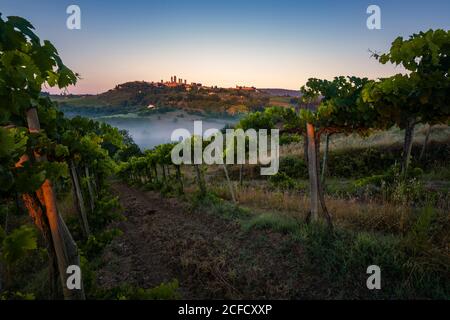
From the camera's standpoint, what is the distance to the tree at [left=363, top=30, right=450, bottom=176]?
480 centimetres

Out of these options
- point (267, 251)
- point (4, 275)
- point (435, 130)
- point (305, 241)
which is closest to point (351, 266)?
point (305, 241)

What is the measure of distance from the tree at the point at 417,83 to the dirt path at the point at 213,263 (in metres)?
3.51

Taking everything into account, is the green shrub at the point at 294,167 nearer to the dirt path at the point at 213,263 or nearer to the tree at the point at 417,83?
the dirt path at the point at 213,263

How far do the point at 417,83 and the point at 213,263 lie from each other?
5.18m

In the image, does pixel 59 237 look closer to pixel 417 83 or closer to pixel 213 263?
pixel 213 263

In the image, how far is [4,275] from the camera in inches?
282

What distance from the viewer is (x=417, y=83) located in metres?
5.14

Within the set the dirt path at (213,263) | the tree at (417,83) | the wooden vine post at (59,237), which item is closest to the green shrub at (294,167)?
the dirt path at (213,263)

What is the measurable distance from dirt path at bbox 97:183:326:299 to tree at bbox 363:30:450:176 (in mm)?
3507

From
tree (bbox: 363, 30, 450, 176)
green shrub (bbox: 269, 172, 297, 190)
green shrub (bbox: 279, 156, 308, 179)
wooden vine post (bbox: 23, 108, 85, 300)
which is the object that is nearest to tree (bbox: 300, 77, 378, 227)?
tree (bbox: 363, 30, 450, 176)

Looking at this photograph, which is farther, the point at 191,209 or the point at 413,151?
the point at 413,151
